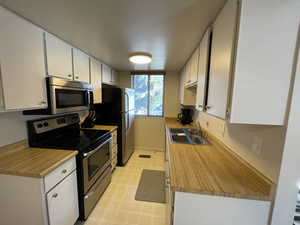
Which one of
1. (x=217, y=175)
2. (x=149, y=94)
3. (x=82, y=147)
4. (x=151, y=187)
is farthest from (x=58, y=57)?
(x=149, y=94)

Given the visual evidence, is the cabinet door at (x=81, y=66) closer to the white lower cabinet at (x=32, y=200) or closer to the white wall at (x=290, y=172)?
the white lower cabinet at (x=32, y=200)

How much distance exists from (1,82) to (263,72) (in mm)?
1961

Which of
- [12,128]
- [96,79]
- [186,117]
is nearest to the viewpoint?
[12,128]

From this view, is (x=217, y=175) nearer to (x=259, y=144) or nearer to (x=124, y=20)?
(x=259, y=144)

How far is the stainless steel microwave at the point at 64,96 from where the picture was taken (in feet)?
5.04

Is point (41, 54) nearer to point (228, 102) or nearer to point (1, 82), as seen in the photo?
point (1, 82)

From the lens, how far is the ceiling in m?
1.03

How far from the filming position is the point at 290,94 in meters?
0.81

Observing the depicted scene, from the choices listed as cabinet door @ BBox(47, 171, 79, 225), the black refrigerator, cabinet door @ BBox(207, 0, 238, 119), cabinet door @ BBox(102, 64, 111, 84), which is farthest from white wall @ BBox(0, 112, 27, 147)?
cabinet door @ BBox(207, 0, 238, 119)

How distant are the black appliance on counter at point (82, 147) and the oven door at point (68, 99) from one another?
0.35m

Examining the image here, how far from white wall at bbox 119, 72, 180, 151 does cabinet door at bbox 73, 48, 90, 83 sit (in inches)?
66.6

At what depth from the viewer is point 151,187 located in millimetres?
2332

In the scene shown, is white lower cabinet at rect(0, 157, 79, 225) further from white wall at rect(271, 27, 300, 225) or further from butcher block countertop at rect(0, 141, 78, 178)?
white wall at rect(271, 27, 300, 225)

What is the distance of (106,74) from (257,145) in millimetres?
2912
